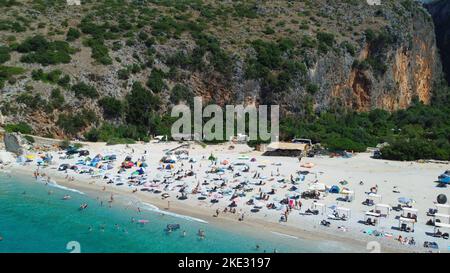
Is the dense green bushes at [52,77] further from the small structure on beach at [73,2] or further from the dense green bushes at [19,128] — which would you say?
the small structure on beach at [73,2]

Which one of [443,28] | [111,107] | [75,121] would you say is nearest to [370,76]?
[111,107]

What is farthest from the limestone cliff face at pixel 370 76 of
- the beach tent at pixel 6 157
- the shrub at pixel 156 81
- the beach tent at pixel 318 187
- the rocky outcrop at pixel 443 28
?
the beach tent at pixel 318 187

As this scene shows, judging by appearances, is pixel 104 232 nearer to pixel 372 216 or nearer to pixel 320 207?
pixel 320 207

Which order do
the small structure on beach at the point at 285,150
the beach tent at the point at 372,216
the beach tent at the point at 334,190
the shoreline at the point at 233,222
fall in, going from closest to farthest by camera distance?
1. the shoreline at the point at 233,222
2. the beach tent at the point at 372,216
3. the beach tent at the point at 334,190
4. the small structure on beach at the point at 285,150

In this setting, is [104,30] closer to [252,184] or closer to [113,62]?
[113,62]

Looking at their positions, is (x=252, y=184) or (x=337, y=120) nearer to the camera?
(x=252, y=184)
